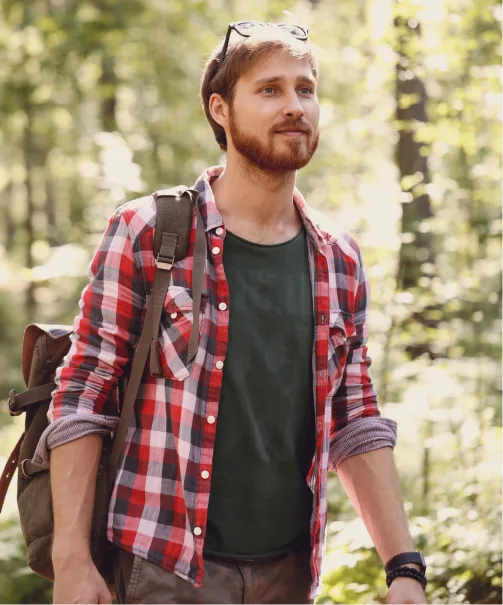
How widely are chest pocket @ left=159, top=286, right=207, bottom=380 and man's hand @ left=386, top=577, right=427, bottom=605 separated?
3.25ft

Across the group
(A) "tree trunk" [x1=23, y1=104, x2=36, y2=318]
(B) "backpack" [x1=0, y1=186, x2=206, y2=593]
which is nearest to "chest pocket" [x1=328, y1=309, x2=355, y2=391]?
(B) "backpack" [x1=0, y1=186, x2=206, y2=593]

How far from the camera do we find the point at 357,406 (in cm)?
296

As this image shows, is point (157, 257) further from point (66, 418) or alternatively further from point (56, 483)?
point (56, 483)

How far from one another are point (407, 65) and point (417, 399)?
8.11 feet

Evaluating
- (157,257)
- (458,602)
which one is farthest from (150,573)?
(458,602)

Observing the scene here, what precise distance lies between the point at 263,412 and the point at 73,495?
632 mm

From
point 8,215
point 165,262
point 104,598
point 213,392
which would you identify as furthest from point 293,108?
point 8,215

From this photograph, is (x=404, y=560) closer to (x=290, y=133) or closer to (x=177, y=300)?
(x=177, y=300)

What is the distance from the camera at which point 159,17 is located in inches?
544

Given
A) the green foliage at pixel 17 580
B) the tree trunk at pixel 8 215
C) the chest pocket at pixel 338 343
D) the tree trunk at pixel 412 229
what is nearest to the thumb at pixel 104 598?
the chest pocket at pixel 338 343

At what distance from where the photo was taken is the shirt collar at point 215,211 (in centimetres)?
272

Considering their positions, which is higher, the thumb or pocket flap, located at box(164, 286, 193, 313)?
pocket flap, located at box(164, 286, 193, 313)

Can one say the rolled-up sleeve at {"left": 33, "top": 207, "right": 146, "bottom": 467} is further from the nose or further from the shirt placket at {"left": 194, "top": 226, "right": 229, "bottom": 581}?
the nose

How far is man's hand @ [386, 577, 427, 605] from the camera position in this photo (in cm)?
269
